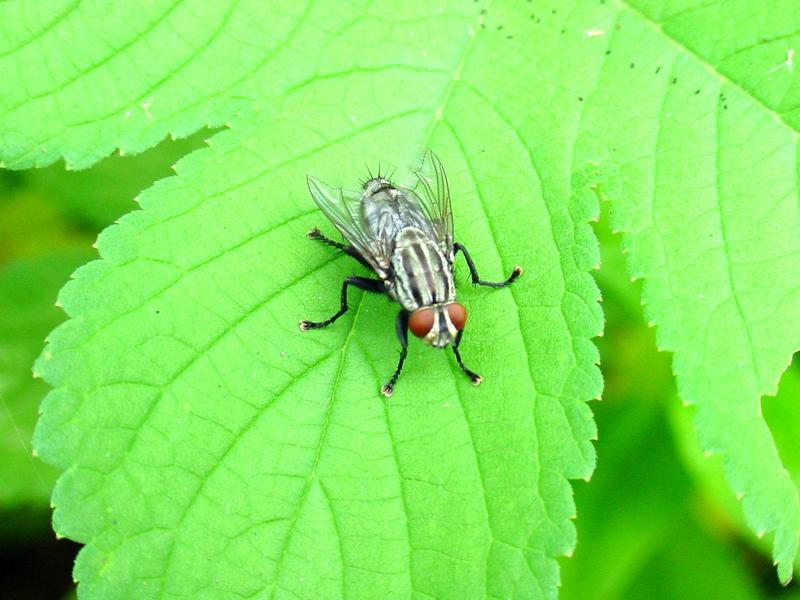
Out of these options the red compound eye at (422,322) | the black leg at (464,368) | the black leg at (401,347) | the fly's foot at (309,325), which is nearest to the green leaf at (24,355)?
the fly's foot at (309,325)

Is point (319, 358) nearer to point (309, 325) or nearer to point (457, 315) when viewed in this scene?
point (309, 325)

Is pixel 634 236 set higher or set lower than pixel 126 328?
lower

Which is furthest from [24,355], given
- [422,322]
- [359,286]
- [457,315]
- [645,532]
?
[645,532]

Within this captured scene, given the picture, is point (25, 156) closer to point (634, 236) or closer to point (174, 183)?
point (174, 183)

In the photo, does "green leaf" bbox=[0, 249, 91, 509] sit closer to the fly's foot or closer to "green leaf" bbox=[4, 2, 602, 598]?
"green leaf" bbox=[4, 2, 602, 598]

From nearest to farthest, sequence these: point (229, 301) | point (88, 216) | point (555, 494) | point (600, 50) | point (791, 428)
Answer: point (555, 494) < point (229, 301) < point (600, 50) < point (791, 428) < point (88, 216)

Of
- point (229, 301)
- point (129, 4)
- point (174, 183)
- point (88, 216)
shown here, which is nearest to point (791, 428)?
point (229, 301)

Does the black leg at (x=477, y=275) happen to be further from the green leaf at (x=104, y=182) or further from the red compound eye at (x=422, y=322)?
the green leaf at (x=104, y=182)

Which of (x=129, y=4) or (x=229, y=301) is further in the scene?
(x=129, y=4)
